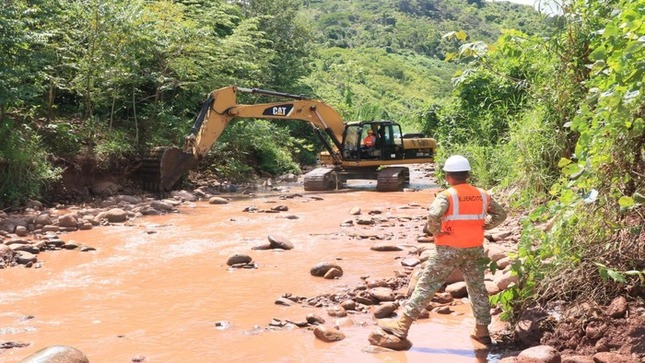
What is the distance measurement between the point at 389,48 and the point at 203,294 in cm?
7586

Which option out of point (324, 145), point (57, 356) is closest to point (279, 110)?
point (324, 145)

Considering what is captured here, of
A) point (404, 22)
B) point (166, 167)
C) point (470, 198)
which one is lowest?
point (166, 167)

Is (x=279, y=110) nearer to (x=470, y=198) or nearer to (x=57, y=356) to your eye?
(x=470, y=198)

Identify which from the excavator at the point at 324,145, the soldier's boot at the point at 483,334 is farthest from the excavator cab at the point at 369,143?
the soldier's boot at the point at 483,334

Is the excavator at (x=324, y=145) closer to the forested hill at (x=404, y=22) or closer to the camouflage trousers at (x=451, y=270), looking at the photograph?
the camouflage trousers at (x=451, y=270)

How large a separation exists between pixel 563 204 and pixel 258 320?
10.0ft

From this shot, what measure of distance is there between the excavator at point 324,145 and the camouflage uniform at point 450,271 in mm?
10772

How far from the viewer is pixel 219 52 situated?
62.2 ft

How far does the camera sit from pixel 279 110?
16594mm

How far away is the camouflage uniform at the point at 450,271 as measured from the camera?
16.4ft

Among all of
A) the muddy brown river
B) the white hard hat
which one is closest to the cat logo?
the muddy brown river

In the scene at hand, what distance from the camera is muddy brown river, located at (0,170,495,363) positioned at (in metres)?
→ 5.23

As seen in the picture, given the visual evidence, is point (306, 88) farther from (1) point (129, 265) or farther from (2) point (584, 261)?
(2) point (584, 261)

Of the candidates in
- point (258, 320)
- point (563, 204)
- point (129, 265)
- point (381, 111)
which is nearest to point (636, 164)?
point (563, 204)
